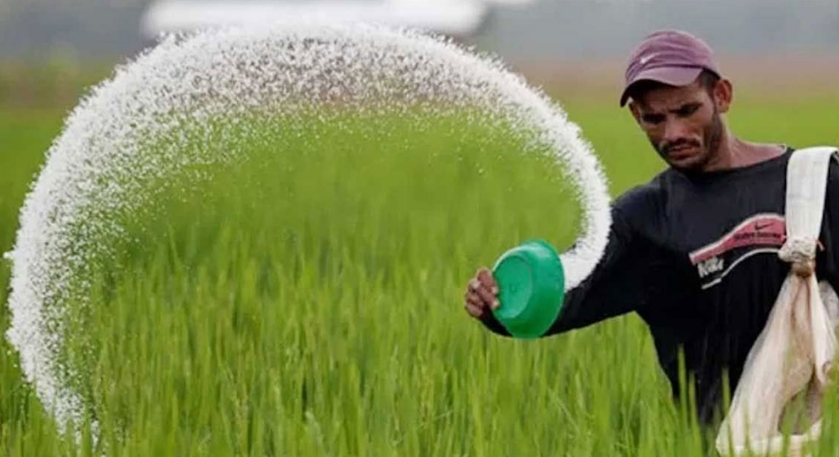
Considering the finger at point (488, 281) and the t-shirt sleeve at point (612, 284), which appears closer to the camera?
the finger at point (488, 281)

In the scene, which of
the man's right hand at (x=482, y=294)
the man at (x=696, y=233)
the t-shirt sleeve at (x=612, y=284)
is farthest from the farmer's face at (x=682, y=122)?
the man's right hand at (x=482, y=294)

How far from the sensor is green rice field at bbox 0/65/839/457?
1.76m

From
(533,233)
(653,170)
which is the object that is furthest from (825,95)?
(533,233)

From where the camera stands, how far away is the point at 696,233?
1.82 metres

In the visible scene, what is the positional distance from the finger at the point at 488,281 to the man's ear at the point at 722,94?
0.98 ft

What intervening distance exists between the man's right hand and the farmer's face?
0.73 feet

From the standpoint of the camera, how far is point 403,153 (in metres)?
5.03

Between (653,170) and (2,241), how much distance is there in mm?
2261

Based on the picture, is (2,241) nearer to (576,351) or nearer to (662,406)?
(576,351)

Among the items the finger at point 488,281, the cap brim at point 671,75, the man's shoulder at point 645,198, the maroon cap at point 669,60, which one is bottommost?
the finger at point 488,281

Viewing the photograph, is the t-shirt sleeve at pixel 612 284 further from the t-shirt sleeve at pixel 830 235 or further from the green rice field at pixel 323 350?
the t-shirt sleeve at pixel 830 235

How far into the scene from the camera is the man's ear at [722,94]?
181cm

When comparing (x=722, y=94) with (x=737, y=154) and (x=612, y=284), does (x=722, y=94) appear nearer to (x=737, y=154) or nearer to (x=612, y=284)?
(x=737, y=154)

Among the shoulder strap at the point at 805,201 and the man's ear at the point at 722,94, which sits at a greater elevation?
the man's ear at the point at 722,94
